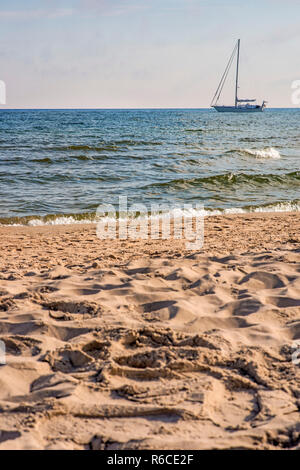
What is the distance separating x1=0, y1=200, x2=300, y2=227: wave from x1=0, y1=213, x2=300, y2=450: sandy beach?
11.1 feet

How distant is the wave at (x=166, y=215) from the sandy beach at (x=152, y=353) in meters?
3.38

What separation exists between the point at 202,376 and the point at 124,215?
619 centimetres

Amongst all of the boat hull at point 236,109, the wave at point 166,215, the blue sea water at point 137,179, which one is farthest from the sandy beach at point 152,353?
the boat hull at point 236,109

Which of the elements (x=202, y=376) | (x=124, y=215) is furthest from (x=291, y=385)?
(x=124, y=215)

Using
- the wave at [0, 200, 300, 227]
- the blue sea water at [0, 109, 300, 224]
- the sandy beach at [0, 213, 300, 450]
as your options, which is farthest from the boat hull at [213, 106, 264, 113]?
the sandy beach at [0, 213, 300, 450]

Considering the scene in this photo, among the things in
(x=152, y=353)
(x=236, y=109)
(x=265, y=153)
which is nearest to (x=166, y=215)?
(x=152, y=353)

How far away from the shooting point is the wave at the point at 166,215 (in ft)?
27.0

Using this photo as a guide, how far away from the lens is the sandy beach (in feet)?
7.22

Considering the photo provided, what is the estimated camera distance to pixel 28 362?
277cm

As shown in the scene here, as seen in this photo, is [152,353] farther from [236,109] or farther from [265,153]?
[236,109]

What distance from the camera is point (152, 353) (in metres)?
2.86

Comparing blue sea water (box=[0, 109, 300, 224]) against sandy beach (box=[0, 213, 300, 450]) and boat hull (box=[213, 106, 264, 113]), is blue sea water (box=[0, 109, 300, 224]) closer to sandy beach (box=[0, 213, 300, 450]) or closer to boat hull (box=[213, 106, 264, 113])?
sandy beach (box=[0, 213, 300, 450])
